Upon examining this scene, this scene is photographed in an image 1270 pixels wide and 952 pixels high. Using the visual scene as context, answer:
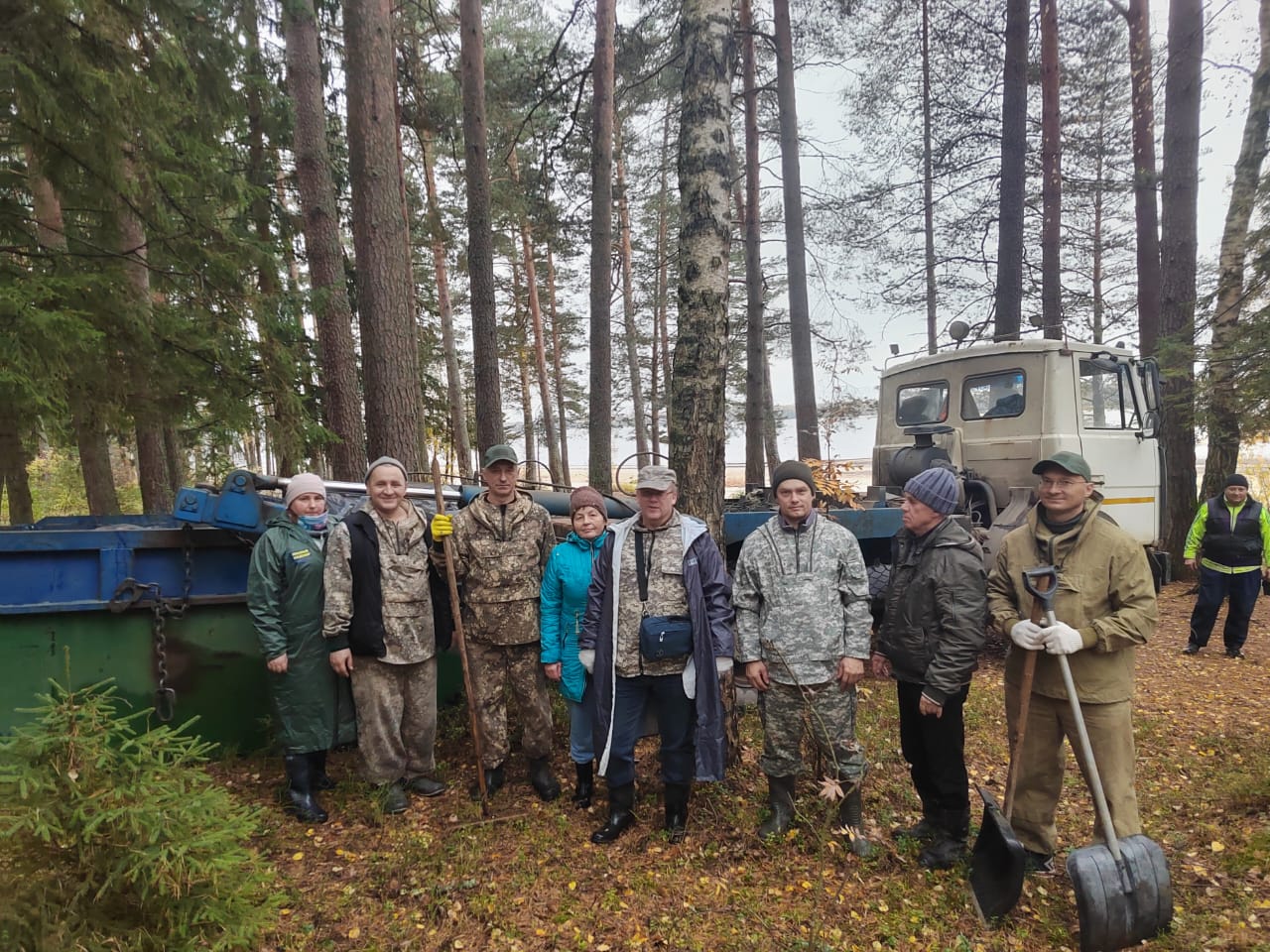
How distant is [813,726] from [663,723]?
0.71 m

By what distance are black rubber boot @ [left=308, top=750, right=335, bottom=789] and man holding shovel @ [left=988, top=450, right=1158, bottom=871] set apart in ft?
11.4

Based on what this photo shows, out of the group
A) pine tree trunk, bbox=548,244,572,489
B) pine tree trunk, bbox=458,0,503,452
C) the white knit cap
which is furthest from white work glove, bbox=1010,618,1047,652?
pine tree trunk, bbox=548,244,572,489

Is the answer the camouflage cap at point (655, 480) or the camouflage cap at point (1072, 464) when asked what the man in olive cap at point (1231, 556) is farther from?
the camouflage cap at point (655, 480)

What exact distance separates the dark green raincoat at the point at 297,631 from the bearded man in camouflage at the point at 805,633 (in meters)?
2.15

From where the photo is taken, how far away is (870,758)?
4.19 meters

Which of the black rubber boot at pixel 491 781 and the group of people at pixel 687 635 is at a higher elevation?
the group of people at pixel 687 635

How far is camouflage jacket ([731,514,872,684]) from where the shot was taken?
10.5 feet

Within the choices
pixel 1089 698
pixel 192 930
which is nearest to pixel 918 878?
pixel 1089 698

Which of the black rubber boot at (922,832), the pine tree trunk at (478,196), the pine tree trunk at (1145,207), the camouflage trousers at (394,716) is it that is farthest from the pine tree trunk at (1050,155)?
the camouflage trousers at (394,716)

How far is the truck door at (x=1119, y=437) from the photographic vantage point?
256 inches

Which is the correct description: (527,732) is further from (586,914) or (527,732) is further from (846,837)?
(846,837)

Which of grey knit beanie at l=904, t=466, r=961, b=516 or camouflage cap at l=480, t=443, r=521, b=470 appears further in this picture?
camouflage cap at l=480, t=443, r=521, b=470

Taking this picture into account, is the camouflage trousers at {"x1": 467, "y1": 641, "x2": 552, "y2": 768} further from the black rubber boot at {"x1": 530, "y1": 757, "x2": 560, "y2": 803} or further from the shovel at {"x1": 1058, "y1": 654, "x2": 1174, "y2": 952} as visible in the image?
the shovel at {"x1": 1058, "y1": 654, "x2": 1174, "y2": 952}

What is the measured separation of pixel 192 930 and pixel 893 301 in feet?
53.1
